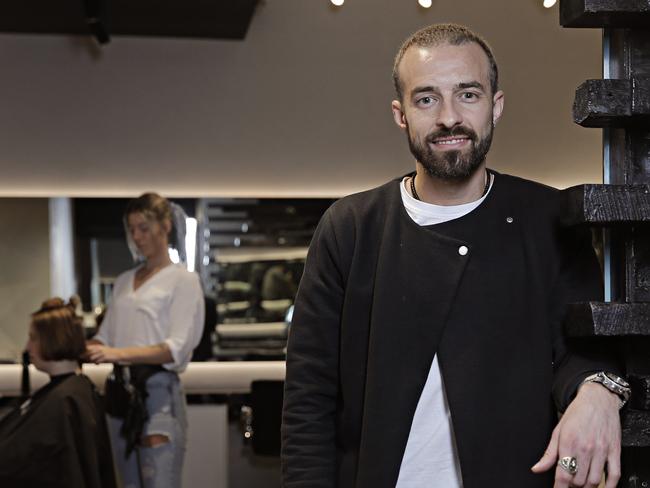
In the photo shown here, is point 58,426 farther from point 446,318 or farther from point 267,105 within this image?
point 446,318

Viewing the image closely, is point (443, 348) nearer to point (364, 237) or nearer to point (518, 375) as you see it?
point (518, 375)

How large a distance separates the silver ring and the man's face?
0.42m

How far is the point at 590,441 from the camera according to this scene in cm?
123

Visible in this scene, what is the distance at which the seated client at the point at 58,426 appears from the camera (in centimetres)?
360

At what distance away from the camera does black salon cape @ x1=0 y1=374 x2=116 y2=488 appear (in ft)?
11.8

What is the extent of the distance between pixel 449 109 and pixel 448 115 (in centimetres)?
1

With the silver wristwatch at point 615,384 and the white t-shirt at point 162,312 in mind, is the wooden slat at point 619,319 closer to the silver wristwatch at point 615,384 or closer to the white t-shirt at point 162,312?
the silver wristwatch at point 615,384

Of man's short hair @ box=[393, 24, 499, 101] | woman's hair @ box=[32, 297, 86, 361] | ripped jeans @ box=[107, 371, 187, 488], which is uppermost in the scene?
man's short hair @ box=[393, 24, 499, 101]

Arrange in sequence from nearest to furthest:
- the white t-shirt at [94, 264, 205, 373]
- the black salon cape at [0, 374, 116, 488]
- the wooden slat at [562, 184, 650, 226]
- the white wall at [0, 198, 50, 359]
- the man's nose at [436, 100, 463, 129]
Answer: the wooden slat at [562, 184, 650, 226]
the man's nose at [436, 100, 463, 129]
the black salon cape at [0, 374, 116, 488]
the white t-shirt at [94, 264, 205, 373]
the white wall at [0, 198, 50, 359]

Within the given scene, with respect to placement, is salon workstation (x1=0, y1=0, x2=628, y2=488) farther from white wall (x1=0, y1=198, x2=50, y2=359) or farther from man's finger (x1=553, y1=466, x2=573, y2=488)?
man's finger (x1=553, y1=466, x2=573, y2=488)

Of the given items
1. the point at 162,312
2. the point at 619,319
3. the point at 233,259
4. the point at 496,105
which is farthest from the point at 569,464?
the point at 233,259

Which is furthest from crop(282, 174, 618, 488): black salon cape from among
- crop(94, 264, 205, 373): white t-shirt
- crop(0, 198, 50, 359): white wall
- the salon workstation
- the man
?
crop(0, 198, 50, 359): white wall

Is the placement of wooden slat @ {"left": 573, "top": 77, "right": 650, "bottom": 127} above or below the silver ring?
above

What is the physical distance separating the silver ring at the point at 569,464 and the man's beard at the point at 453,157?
0.42m
